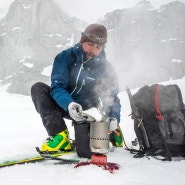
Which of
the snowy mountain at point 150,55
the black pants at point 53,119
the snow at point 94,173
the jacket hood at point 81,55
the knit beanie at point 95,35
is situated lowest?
the snow at point 94,173

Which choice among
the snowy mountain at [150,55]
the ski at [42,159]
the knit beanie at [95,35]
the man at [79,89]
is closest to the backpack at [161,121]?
the man at [79,89]

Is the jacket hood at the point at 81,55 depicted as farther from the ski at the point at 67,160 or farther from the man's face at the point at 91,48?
the ski at the point at 67,160

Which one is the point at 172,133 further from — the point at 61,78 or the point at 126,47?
the point at 126,47

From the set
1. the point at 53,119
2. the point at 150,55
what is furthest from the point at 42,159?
the point at 150,55

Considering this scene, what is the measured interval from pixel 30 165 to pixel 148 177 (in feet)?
3.95

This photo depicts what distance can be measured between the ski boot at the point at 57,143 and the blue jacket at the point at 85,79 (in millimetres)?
580

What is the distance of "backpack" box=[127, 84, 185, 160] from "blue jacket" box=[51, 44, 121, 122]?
36 cm

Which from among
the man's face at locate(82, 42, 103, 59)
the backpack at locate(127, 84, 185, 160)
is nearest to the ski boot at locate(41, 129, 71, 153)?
the backpack at locate(127, 84, 185, 160)

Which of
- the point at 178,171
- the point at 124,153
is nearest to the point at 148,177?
the point at 178,171

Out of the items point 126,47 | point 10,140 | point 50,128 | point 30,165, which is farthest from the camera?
point 126,47

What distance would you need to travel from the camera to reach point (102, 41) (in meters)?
3.78

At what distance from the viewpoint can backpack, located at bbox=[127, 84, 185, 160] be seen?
12.7 feet

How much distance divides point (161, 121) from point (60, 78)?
4.65ft

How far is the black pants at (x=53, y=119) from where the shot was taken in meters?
3.39
